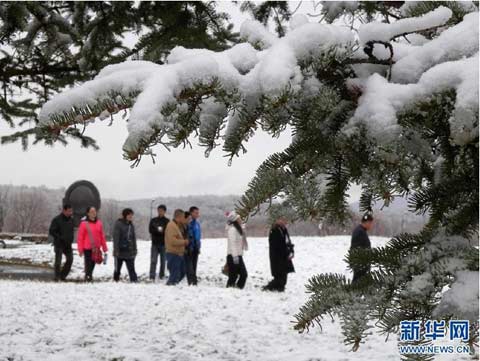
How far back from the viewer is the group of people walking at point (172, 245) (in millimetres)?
10297

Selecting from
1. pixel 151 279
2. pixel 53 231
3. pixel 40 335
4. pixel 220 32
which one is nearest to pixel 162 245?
pixel 151 279

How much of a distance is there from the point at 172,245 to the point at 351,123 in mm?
9113

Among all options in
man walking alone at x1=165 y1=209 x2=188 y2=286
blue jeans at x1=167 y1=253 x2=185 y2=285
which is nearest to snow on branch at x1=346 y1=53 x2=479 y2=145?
man walking alone at x1=165 y1=209 x2=188 y2=286

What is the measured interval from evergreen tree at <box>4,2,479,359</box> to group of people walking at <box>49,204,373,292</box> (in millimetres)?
8067

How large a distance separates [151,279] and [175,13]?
8.78 m

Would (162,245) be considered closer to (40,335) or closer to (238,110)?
(40,335)

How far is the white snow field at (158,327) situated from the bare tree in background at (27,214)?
4635 centimetres

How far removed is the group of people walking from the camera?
10297 mm

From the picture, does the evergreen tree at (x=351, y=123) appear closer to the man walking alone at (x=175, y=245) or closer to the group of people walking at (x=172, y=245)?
the group of people walking at (x=172, y=245)

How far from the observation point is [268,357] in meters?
5.27

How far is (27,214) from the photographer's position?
2130 inches

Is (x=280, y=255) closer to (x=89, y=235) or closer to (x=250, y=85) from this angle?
(x=89, y=235)

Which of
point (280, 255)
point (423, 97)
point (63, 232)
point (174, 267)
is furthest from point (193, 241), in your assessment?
point (423, 97)

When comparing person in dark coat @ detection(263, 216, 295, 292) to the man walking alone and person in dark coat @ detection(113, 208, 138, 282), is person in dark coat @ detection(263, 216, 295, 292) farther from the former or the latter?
person in dark coat @ detection(113, 208, 138, 282)
